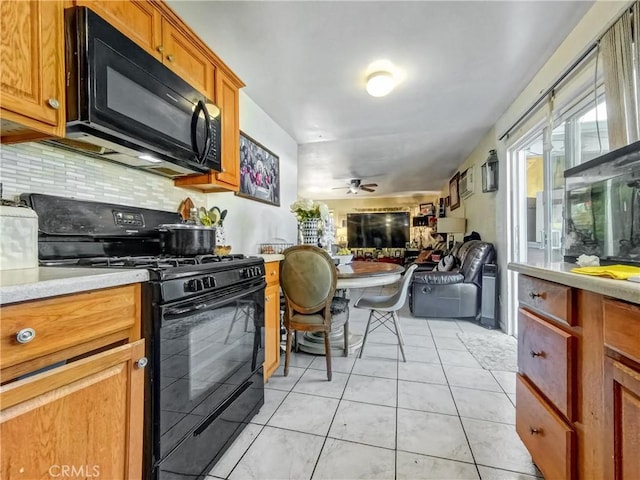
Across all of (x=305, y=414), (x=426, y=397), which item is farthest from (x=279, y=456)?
(x=426, y=397)

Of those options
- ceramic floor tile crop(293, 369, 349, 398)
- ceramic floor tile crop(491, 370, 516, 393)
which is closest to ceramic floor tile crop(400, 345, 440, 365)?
ceramic floor tile crop(491, 370, 516, 393)

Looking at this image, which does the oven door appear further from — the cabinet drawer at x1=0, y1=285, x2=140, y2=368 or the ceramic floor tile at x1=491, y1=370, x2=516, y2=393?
the ceramic floor tile at x1=491, y1=370, x2=516, y2=393

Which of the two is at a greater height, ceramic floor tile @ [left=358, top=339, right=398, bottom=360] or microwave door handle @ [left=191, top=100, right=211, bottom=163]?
microwave door handle @ [left=191, top=100, right=211, bottom=163]

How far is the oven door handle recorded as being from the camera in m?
0.99

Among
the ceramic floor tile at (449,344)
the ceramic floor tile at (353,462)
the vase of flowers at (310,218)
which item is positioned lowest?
the ceramic floor tile at (449,344)

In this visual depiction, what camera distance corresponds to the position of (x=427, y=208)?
927cm

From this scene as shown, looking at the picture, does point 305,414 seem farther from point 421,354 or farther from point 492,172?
point 492,172

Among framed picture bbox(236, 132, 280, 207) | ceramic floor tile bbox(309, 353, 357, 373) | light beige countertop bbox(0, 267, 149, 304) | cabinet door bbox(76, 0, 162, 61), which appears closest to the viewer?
light beige countertop bbox(0, 267, 149, 304)

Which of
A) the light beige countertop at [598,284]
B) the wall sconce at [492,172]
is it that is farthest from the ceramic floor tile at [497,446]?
the wall sconce at [492,172]

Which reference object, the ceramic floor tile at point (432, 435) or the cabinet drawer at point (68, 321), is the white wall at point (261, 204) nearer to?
the cabinet drawer at point (68, 321)

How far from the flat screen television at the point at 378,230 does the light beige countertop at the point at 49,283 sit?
9.08 metres

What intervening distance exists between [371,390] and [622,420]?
4.58ft

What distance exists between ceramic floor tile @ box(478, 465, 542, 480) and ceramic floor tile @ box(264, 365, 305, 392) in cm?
116

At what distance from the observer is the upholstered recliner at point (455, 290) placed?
3.51 m
